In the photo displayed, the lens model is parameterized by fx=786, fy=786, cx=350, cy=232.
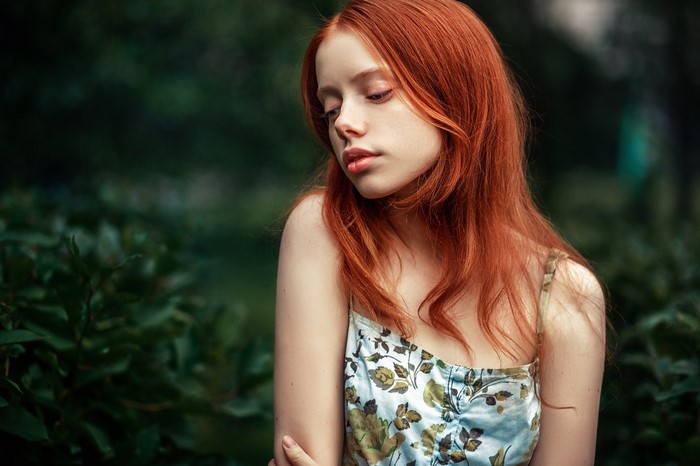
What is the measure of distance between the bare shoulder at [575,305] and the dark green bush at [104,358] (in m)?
1.00

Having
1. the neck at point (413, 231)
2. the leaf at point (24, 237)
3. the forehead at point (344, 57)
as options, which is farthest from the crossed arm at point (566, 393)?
the leaf at point (24, 237)

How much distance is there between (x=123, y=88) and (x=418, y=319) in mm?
6556

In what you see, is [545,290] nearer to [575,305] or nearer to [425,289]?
[575,305]

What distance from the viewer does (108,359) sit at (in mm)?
2184

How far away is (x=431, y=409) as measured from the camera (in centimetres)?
185

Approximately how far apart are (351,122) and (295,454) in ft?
2.59

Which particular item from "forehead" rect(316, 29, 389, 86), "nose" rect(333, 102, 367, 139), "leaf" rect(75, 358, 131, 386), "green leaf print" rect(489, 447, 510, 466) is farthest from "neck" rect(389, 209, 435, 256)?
"leaf" rect(75, 358, 131, 386)

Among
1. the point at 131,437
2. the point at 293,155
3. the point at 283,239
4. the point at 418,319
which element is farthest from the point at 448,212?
the point at 293,155

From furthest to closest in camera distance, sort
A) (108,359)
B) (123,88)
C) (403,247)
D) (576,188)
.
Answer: (576,188) < (123,88) < (108,359) < (403,247)

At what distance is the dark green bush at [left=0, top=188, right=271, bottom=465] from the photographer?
2035 millimetres

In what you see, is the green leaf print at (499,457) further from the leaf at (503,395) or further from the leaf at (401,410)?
the leaf at (401,410)

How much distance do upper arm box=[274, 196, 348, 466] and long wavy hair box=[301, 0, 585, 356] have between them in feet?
0.18

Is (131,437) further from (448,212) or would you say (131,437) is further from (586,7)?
(586,7)

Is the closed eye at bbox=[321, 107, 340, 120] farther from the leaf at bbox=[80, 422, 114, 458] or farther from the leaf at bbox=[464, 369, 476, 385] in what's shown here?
the leaf at bbox=[80, 422, 114, 458]
